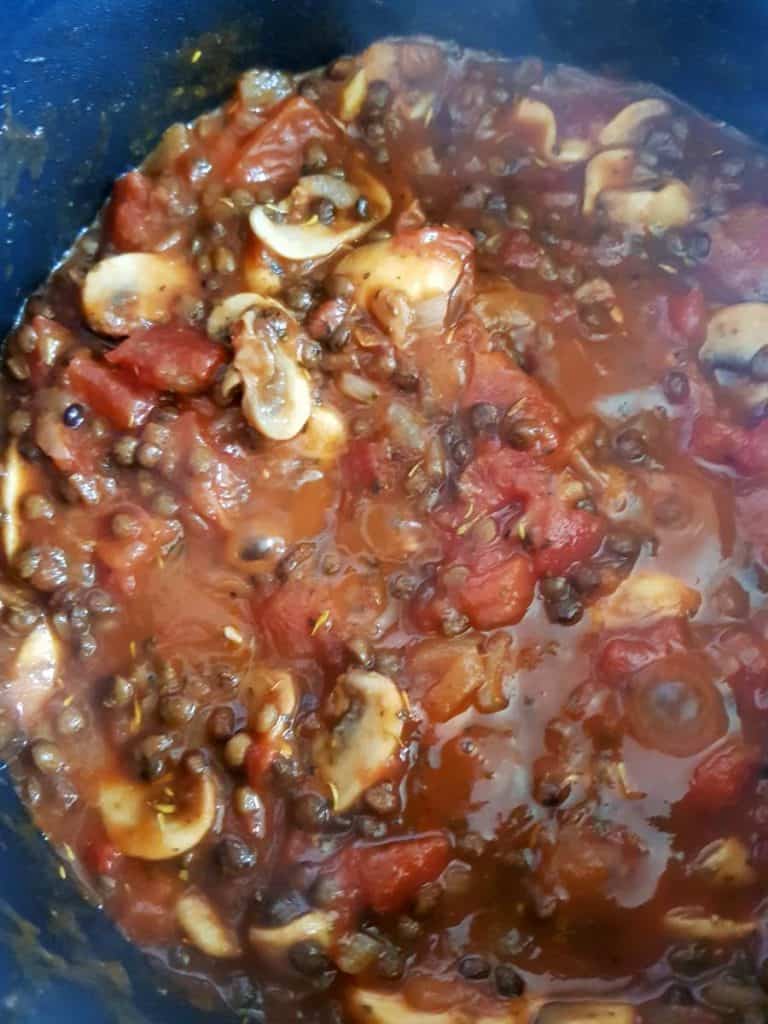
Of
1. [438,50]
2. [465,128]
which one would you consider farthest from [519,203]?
[438,50]

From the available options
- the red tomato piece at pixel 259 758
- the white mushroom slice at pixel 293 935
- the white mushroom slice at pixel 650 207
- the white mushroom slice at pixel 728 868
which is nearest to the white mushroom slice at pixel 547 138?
the white mushroom slice at pixel 650 207

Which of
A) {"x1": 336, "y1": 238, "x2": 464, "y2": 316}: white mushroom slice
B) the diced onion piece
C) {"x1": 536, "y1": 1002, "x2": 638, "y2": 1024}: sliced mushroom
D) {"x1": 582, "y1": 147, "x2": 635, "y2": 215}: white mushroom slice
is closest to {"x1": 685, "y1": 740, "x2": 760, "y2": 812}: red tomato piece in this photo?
{"x1": 536, "y1": 1002, "x2": 638, "y2": 1024}: sliced mushroom

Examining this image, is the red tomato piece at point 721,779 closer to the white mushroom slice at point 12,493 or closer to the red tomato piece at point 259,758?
the red tomato piece at point 259,758

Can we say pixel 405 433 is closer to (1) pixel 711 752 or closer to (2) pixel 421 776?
(2) pixel 421 776

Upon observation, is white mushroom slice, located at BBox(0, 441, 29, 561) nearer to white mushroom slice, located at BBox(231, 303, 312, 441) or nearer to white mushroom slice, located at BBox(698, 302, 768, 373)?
white mushroom slice, located at BBox(231, 303, 312, 441)

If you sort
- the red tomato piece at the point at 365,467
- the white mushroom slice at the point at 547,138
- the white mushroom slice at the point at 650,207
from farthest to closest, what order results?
the white mushroom slice at the point at 547,138
the white mushroom slice at the point at 650,207
the red tomato piece at the point at 365,467

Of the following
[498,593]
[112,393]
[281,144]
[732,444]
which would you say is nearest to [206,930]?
[498,593]

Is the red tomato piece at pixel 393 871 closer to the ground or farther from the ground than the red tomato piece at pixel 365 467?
closer to the ground

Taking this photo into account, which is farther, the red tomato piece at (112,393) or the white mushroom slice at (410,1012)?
the red tomato piece at (112,393)
